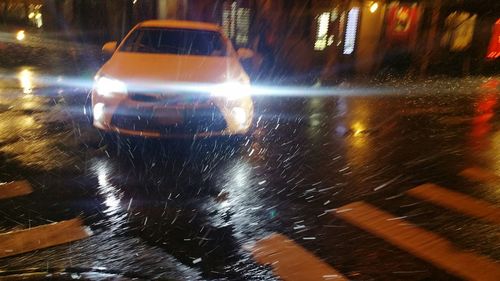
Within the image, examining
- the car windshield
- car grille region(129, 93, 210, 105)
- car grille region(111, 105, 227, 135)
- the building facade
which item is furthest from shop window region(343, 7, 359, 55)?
car grille region(129, 93, 210, 105)

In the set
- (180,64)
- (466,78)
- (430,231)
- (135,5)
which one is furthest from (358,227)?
(135,5)

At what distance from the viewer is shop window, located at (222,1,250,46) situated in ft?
57.8

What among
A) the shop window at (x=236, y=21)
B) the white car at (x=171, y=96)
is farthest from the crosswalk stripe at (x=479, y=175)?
the shop window at (x=236, y=21)

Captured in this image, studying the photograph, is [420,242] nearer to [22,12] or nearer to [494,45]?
[494,45]

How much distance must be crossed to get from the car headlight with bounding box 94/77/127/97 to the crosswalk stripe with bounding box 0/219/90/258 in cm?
220

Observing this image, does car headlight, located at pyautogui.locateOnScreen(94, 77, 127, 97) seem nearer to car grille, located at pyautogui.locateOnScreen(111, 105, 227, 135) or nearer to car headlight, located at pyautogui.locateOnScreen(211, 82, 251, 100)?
car grille, located at pyautogui.locateOnScreen(111, 105, 227, 135)

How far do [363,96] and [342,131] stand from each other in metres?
4.22

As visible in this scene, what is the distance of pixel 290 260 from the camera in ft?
13.0

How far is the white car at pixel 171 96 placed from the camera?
615cm

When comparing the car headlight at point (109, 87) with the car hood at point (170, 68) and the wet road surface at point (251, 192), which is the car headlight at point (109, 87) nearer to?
the car hood at point (170, 68)

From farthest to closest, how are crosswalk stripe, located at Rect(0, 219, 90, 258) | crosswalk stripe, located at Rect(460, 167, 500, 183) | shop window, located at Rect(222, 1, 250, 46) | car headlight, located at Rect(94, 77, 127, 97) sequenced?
shop window, located at Rect(222, 1, 250, 46) < car headlight, located at Rect(94, 77, 127, 97) < crosswalk stripe, located at Rect(460, 167, 500, 183) < crosswalk stripe, located at Rect(0, 219, 90, 258)

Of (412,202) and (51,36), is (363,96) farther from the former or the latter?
(51,36)

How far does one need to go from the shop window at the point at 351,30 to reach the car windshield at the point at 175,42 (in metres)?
10.5

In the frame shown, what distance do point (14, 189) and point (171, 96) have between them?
210 centimetres
